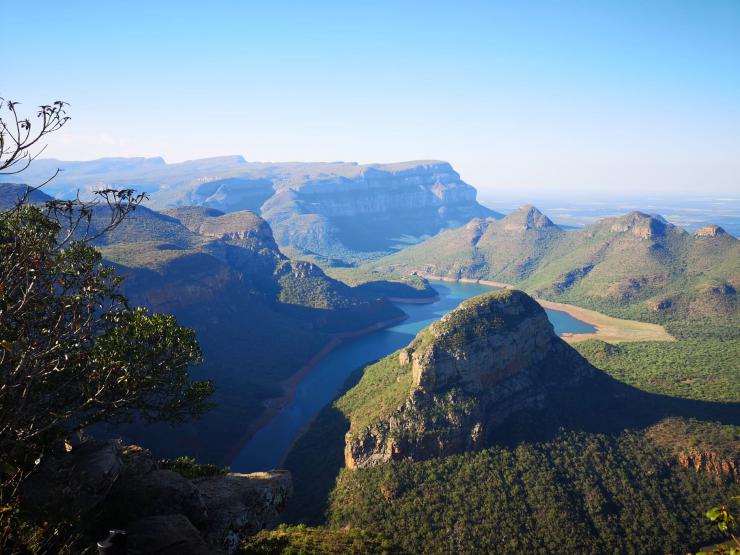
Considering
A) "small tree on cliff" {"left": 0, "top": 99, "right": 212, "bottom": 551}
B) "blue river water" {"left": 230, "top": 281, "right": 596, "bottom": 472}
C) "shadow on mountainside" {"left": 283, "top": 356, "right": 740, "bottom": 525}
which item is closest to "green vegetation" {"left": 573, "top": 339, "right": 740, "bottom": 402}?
"shadow on mountainside" {"left": 283, "top": 356, "right": 740, "bottom": 525}

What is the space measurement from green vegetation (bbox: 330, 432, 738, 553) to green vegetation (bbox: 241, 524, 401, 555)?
6.06 meters

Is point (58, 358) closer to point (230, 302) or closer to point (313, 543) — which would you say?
point (313, 543)

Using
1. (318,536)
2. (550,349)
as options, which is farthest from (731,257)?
(318,536)

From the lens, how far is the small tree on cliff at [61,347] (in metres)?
16.0

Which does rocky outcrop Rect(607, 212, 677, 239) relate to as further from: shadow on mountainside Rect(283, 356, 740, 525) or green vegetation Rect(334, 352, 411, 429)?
green vegetation Rect(334, 352, 411, 429)

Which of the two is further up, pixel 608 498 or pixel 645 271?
pixel 645 271

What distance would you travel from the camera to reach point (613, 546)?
44.7 metres

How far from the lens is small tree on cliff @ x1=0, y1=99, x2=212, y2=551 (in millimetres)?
15953

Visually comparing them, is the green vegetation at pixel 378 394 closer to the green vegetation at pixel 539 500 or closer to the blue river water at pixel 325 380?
the green vegetation at pixel 539 500

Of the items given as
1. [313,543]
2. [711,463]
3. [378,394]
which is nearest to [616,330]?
[711,463]

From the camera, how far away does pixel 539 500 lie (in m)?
48.6

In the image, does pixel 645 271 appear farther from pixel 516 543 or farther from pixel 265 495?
pixel 265 495

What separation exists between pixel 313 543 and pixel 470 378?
110 ft

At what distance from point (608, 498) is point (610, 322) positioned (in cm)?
11803
